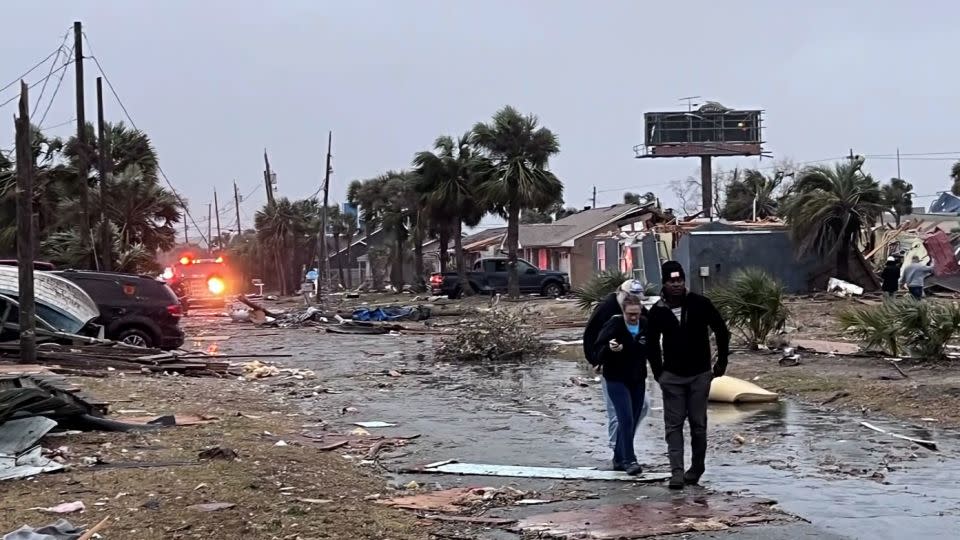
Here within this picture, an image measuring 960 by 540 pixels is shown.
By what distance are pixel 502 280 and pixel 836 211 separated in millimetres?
17382

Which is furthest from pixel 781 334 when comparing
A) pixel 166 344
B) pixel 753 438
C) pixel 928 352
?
pixel 166 344

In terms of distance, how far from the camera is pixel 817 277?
35.8 meters

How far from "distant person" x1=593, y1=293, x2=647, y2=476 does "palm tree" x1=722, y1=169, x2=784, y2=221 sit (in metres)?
41.2

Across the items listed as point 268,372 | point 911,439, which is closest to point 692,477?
point 911,439

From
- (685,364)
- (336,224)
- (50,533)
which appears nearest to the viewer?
(50,533)

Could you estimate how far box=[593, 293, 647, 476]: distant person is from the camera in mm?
9164

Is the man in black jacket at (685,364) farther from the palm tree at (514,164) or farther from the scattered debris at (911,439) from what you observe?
the palm tree at (514,164)

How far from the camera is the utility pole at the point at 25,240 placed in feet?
51.1

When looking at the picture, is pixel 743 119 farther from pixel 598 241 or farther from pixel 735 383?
pixel 735 383

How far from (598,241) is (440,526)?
41633 millimetres

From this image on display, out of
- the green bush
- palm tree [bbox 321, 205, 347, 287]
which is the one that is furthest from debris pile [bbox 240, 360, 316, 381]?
palm tree [bbox 321, 205, 347, 287]

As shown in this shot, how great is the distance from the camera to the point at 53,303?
18.8 metres

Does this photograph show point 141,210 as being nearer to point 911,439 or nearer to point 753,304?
point 753,304

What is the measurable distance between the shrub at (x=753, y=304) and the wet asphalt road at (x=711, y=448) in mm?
1317
